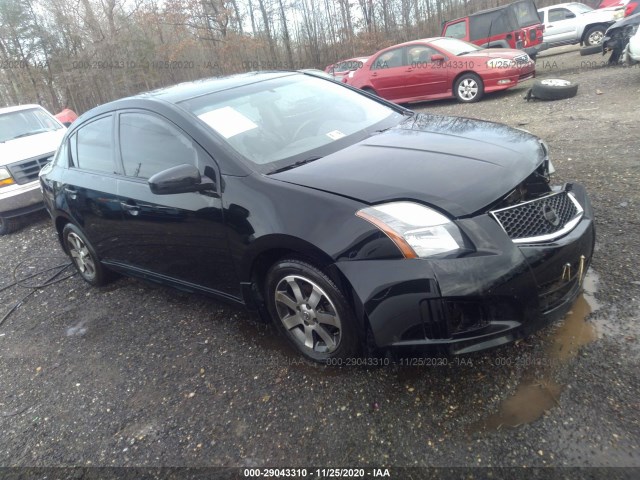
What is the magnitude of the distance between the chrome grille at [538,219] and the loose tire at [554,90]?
6.91m

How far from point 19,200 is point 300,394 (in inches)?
228

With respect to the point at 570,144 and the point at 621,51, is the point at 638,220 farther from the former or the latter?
the point at 621,51

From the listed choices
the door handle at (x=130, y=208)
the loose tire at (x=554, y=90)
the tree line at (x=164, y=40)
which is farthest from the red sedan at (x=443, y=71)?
the tree line at (x=164, y=40)

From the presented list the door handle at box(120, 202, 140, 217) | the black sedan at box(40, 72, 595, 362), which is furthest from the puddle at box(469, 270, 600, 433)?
the door handle at box(120, 202, 140, 217)

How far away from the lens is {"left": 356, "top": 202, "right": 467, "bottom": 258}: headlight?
2.09 meters

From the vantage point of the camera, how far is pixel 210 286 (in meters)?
3.04

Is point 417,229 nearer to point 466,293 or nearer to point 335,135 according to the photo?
point 466,293

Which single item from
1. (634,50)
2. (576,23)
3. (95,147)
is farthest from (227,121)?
(576,23)

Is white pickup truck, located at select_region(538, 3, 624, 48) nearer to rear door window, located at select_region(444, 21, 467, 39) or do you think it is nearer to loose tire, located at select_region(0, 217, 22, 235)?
rear door window, located at select_region(444, 21, 467, 39)

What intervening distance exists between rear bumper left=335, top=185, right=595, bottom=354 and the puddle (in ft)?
1.01

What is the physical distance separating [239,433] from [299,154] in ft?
5.31

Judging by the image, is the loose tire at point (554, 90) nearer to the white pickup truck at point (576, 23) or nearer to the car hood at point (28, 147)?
the car hood at point (28, 147)

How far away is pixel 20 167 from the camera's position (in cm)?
657

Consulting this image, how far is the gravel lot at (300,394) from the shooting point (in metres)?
2.04
